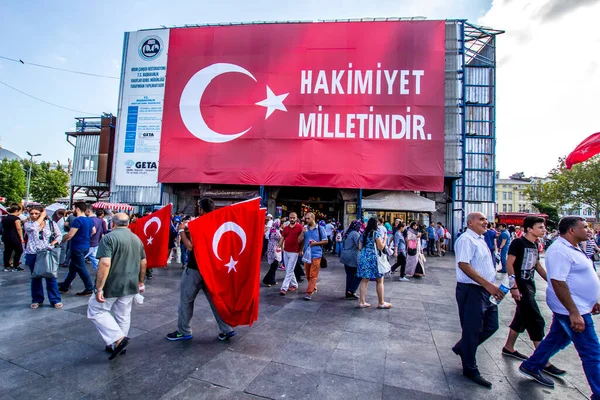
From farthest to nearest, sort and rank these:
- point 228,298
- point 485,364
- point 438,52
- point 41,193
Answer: point 41,193 → point 438,52 → point 228,298 → point 485,364

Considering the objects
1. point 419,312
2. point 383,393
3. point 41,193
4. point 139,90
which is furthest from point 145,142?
point 41,193

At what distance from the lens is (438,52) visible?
15172mm

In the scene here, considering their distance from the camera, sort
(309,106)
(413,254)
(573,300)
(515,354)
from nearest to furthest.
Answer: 1. (573,300)
2. (515,354)
3. (413,254)
4. (309,106)

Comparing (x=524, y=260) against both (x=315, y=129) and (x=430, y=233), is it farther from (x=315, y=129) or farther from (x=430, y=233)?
(x=315, y=129)

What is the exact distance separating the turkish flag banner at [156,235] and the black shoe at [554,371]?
5.68m

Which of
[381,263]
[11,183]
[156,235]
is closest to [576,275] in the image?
[381,263]

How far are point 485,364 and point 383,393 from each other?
1.57 meters

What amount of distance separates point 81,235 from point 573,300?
7.69 metres

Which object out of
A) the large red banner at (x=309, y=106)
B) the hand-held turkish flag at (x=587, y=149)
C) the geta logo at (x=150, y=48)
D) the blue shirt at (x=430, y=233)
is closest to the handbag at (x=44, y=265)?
the hand-held turkish flag at (x=587, y=149)

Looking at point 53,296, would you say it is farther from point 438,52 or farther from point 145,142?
point 438,52

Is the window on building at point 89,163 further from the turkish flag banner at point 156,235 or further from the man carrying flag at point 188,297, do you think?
the man carrying flag at point 188,297

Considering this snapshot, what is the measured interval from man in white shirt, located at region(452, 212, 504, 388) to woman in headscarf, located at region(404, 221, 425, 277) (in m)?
5.59

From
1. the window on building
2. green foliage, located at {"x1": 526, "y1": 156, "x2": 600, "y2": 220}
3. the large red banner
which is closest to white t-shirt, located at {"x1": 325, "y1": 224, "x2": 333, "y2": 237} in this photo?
the large red banner

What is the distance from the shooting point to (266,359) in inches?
139
